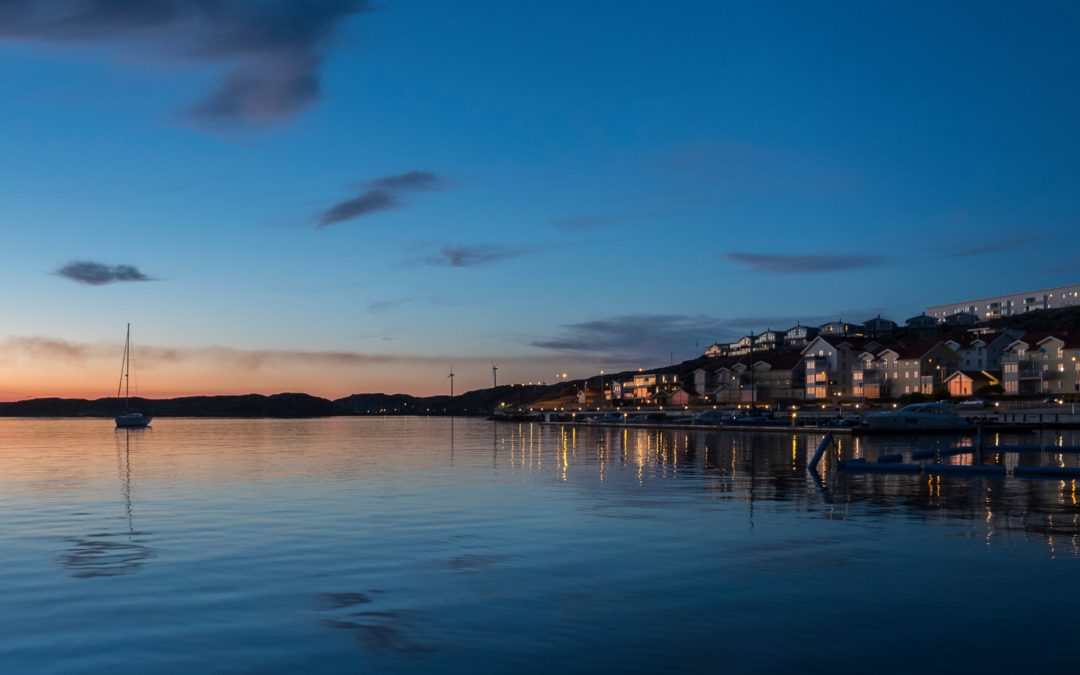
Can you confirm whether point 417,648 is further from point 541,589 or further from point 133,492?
point 133,492

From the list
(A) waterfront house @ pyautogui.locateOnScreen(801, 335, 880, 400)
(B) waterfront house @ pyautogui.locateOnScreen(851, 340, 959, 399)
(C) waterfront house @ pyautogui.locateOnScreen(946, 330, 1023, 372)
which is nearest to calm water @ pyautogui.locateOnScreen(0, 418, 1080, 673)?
(B) waterfront house @ pyautogui.locateOnScreen(851, 340, 959, 399)

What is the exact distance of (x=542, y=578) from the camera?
715 inches

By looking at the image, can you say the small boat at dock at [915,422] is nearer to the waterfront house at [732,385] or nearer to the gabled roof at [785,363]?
the gabled roof at [785,363]

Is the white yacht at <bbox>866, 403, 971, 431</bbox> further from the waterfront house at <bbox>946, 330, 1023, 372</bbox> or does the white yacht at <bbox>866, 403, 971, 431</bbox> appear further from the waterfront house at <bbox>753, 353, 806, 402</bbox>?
the waterfront house at <bbox>753, 353, 806, 402</bbox>

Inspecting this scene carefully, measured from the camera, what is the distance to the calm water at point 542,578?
1305cm

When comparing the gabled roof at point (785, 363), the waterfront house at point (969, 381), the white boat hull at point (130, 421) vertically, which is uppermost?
the gabled roof at point (785, 363)

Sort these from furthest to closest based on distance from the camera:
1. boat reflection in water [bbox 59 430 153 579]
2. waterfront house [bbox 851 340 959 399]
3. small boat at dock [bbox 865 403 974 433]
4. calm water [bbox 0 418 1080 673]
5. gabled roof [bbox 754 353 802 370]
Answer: gabled roof [bbox 754 353 802 370] < waterfront house [bbox 851 340 959 399] < small boat at dock [bbox 865 403 974 433] < boat reflection in water [bbox 59 430 153 579] < calm water [bbox 0 418 1080 673]

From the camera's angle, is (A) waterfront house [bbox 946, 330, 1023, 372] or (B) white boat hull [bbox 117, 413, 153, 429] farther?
(A) waterfront house [bbox 946, 330, 1023, 372]

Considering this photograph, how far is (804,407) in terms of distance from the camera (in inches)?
5881

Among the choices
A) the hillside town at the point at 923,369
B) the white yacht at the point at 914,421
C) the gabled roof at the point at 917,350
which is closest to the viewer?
the white yacht at the point at 914,421

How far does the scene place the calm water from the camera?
1305cm

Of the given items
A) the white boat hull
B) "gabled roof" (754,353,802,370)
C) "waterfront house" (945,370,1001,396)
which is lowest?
the white boat hull

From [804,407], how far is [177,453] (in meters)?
110

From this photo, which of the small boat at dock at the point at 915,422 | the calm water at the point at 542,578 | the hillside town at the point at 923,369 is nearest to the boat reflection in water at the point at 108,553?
the calm water at the point at 542,578
